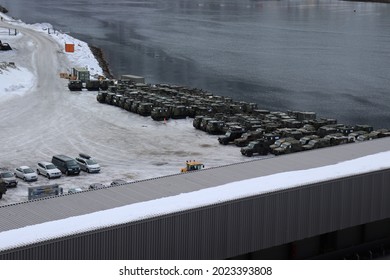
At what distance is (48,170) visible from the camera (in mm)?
22281

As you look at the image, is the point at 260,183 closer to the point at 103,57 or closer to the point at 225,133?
the point at 225,133

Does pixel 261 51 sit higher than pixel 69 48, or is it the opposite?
pixel 69 48

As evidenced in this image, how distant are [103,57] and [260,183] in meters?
47.6

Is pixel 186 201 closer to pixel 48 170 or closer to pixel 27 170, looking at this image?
pixel 48 170

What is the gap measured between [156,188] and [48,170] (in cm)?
903

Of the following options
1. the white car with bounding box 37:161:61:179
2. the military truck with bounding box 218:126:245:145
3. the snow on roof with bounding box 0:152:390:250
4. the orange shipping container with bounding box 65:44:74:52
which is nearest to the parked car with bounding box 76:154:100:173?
the white car with bounding box 37:161:61:179

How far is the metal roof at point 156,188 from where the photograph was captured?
1248 centimetres

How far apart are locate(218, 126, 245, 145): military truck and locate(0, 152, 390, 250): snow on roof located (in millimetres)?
11359

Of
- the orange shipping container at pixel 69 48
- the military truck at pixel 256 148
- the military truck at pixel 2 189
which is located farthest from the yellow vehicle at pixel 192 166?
the orange shipping container at pixel 69 48

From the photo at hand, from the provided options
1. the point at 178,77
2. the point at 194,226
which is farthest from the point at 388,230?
the point at 178,77

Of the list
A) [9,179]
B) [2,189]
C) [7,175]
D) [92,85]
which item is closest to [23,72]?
[92,85]

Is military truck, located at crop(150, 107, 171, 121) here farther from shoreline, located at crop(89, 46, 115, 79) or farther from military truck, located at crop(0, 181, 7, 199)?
shoreline, located at crop(89, 46, 115, 79)

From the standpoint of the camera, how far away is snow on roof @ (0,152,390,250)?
11344mm

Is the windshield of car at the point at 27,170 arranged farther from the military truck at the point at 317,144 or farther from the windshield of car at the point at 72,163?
the military truck at the point at 317,144
